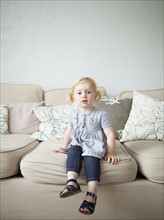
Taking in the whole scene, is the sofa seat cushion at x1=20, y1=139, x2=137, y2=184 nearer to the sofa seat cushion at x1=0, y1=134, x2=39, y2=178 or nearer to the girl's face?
the sofa seat cushion at x1=0, y1=134, x2=39, y2=178

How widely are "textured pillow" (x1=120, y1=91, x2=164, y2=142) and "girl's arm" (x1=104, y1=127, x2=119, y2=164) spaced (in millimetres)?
387

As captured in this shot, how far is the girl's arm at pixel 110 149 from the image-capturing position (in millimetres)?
1131

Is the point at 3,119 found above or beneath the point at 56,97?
beneath

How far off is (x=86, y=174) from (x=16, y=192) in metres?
0.39

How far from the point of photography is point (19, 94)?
2.00m

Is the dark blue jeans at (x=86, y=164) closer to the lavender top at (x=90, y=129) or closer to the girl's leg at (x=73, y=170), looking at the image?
the girl's leg at (x=73, y=170)

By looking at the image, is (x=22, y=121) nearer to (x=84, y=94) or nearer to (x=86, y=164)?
(x=84, y=94)

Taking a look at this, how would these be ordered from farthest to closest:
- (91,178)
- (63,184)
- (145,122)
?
(145,122), (63,184), (91,178)

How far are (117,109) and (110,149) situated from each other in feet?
2.01

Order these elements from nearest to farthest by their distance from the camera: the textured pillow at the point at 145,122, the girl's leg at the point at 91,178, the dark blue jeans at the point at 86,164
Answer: the girl's leg at the point at 91,178, the dark blue jeans at the point at 86,164, the textured pillow at the point at 145,122

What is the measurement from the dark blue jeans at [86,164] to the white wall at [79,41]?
1249 millimetres

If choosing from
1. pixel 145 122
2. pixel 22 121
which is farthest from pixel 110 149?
pixel 22 121

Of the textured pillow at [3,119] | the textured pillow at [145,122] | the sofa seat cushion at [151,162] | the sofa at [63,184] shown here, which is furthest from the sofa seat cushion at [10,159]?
the textured pillow at [145,122]

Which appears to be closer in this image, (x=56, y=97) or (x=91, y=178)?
(x=91, y=178)
